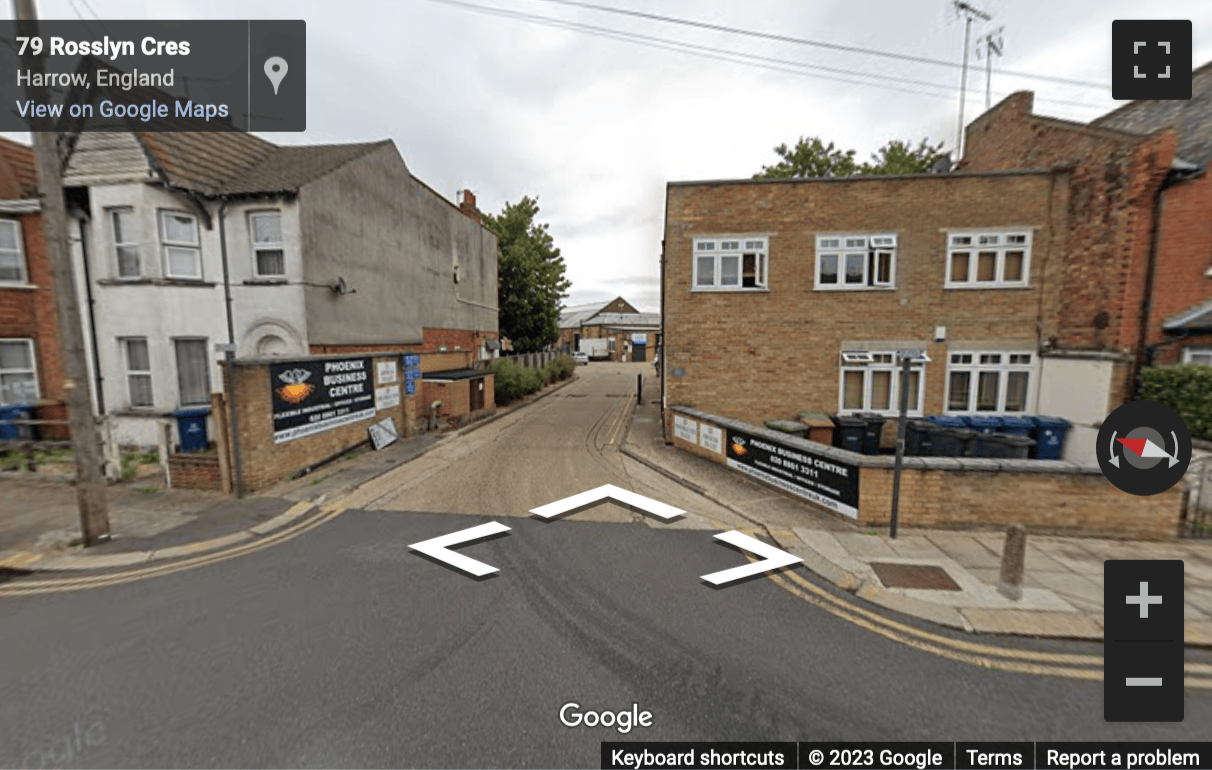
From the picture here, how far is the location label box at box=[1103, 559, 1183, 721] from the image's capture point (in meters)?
3.30

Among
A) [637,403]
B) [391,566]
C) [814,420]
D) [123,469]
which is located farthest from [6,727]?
[637,403]

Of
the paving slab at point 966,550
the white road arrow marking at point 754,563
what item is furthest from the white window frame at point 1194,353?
the white road arrow marking at point 754,563

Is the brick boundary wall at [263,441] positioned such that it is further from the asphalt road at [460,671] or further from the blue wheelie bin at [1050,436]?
the blue wheelie bin at [1050,436]

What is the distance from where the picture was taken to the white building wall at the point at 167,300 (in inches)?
407

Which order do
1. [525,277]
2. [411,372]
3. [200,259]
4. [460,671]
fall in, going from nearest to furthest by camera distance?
1. [460,671]
2. [200,259]
3. [411,372]
4. [525,277]

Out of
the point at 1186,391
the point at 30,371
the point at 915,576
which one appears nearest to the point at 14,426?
the point at 30,371

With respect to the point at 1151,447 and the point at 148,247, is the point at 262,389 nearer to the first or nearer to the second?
the point at 148,247

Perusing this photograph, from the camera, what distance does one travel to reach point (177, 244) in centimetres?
1059

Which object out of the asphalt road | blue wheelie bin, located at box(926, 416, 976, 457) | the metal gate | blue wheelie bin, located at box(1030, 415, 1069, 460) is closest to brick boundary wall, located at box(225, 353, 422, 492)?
the asphalt road

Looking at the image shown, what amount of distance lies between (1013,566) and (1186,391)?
26.9 feet

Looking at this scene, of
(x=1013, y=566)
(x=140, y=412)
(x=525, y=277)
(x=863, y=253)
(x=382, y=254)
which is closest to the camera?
(x=1013, y=566)

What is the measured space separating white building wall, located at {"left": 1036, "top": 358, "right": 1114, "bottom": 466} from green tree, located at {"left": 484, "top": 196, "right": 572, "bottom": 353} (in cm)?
2503

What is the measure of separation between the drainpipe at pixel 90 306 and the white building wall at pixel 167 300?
0.25 ft

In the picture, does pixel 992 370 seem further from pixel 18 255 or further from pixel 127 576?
pixel 18 255
